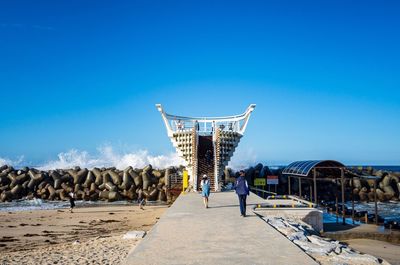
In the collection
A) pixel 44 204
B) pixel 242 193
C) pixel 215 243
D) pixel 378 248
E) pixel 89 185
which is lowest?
pixel 378 248

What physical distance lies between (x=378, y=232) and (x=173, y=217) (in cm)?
1038

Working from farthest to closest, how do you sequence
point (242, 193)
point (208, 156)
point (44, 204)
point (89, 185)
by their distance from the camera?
point (89, 185)
point (44, 204)
point (208, 156)
point (242, 193)

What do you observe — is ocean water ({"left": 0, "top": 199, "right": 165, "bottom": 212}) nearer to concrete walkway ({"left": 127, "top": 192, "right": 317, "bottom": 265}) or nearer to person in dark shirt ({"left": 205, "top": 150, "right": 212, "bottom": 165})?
person in dark shirt ({"left": 205, "top": 150, "right": 212, "bottom": 165})

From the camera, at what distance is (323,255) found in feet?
27.1

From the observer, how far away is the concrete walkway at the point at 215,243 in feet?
Result: 23.7

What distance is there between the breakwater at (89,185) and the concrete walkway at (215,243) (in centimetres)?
2147

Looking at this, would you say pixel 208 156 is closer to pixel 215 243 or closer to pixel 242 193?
pixel 242 193

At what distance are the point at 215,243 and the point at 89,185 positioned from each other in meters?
31.9

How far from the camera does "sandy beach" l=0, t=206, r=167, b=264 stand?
982cm

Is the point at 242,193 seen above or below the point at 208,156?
below

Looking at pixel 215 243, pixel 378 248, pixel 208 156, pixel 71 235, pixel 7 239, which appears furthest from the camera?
pixel 208 156

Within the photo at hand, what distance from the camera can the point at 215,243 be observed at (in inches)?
343

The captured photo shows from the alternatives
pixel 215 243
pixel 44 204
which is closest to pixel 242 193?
pixel 215 243

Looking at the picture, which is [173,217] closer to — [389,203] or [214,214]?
[214,214]
